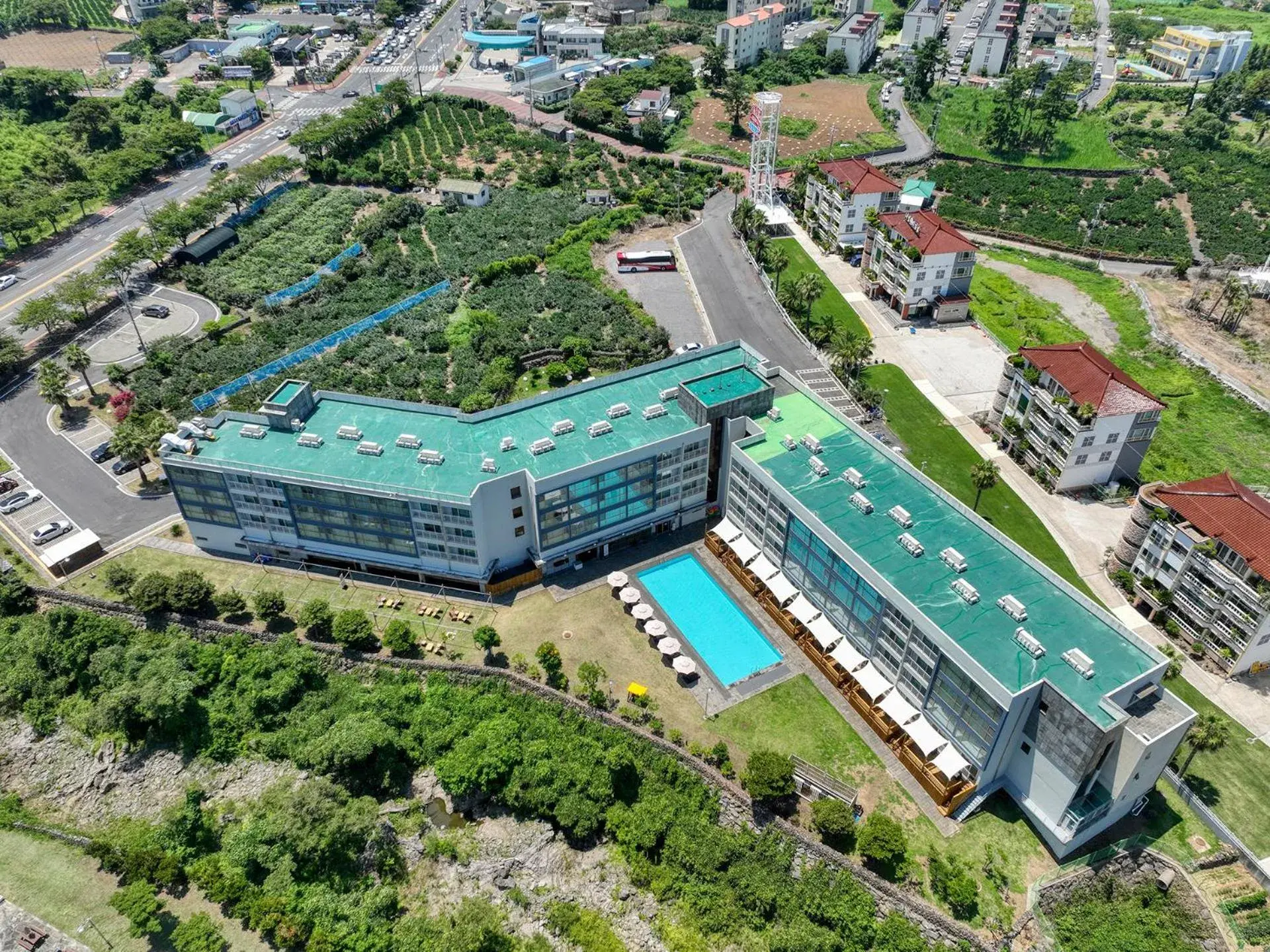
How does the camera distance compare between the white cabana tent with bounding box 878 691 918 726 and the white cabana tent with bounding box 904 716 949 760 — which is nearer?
the white cabana tent with bounding box 904 716 949 760

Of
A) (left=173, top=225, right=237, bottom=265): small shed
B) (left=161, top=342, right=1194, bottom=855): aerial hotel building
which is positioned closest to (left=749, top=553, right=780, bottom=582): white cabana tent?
(left=161, top=342, right=1194, bottom=855): aerial hotel building

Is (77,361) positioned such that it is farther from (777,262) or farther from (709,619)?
(777,262)

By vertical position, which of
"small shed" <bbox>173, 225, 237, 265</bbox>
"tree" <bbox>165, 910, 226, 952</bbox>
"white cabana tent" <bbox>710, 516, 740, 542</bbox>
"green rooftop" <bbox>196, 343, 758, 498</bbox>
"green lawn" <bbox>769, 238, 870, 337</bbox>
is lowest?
"tree" <bbox>165, 910, 226, 952</bbox>

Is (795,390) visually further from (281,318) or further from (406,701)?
(281,318)

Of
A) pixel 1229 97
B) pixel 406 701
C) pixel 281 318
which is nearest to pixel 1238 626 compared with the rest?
pixel 406 701

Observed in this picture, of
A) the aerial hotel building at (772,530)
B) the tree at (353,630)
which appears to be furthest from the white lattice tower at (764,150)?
the tree at (353,630)

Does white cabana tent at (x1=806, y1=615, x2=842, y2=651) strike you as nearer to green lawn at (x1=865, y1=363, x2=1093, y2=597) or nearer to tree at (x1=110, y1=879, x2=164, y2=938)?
green lawn at (x1=865, y1=363, x2=1093, y2=597)
